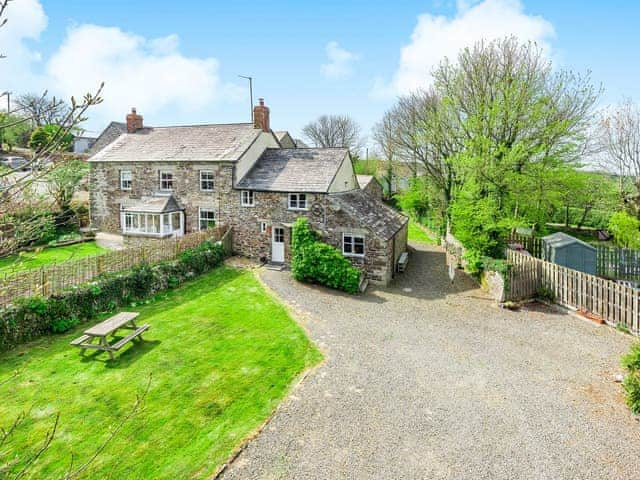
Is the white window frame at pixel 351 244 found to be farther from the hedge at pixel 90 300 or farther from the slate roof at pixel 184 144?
the slate roof at pixel 184 144

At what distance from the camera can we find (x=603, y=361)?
40.0 ft

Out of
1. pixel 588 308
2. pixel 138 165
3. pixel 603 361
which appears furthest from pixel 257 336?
pixel 138 165

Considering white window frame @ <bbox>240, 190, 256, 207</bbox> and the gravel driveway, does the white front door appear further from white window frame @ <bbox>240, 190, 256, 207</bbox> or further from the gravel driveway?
the gravel driveway

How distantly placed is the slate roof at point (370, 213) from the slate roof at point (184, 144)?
7.41m

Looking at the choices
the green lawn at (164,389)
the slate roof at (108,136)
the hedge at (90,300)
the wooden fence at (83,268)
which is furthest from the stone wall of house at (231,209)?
the slate roof at (108,136)

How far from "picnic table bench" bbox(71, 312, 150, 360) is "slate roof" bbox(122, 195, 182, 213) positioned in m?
13.2

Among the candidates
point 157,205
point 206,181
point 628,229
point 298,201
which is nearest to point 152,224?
point 157,205

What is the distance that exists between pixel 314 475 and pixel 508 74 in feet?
73.8

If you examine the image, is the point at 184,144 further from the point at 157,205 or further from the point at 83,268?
the point at 83,268

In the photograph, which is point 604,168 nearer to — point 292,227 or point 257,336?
point 292,227

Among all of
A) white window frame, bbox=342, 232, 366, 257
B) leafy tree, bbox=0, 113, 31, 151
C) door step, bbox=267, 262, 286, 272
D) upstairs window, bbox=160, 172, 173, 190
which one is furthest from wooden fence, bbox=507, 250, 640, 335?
upstairs window, bbox=160, 172, 173, 190

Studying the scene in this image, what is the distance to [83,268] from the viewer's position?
15469mm

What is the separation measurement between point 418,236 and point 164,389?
2998 centimetres

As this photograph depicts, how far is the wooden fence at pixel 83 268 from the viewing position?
13180 millimetres
